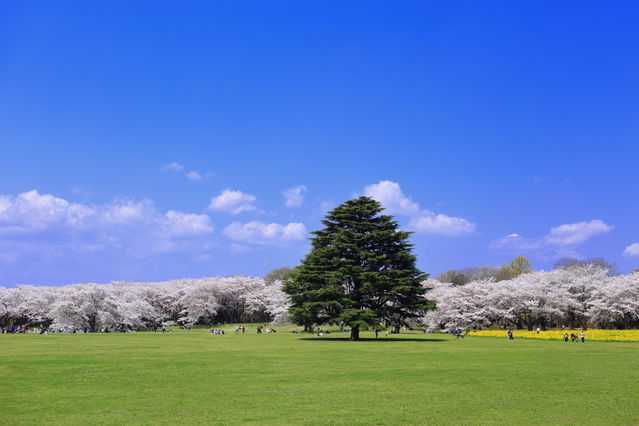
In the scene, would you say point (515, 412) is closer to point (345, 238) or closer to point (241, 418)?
point (241, 418)

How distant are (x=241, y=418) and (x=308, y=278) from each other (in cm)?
3667

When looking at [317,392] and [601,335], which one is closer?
[317,392]

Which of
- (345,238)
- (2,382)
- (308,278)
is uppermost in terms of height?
(345,238)

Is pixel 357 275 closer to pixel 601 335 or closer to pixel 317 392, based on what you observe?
pixel 601 335

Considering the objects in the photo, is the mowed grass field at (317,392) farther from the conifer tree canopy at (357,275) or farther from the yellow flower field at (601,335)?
the yellow flower field at (601,335)

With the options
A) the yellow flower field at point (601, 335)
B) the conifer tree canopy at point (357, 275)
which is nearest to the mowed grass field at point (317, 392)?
A: the conifer tree canopy at point (357, 275)

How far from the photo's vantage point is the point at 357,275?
45375mm

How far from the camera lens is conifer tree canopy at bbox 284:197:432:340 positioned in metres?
44.8

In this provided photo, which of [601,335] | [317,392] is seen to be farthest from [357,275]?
[317,392]

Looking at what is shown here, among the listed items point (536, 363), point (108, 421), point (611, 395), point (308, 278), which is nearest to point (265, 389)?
point (108, 421)

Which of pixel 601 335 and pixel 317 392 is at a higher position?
pixel 317 392

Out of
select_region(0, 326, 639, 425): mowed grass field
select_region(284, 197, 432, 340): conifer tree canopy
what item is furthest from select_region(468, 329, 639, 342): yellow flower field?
select_region(0, 326, 639, 425): mowed grass field

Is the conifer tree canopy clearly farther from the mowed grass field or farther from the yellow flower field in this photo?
the mowed grass field

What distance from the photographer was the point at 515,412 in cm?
1143
